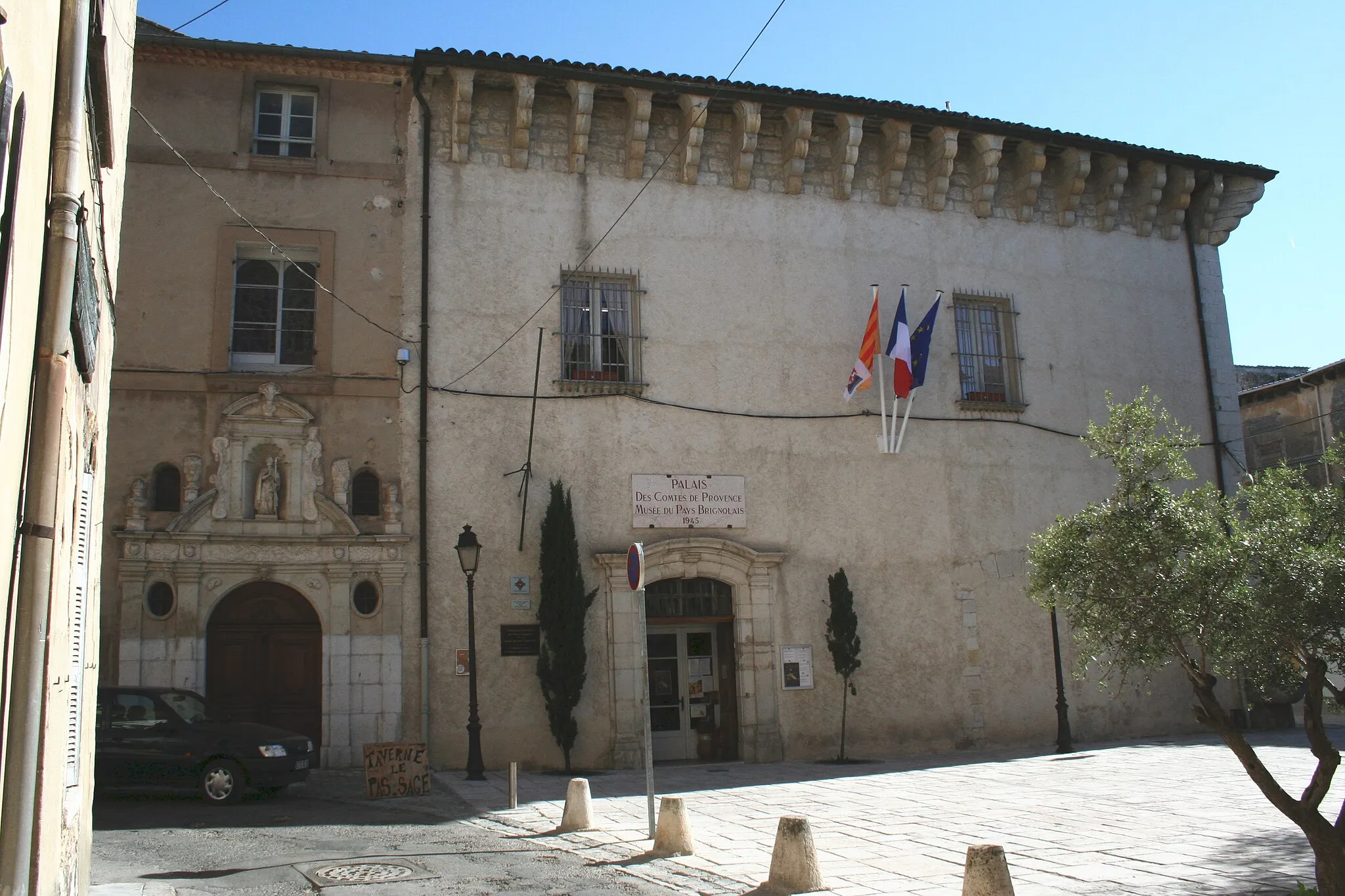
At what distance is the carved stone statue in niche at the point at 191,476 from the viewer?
13.7 meters

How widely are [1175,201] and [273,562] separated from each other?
16.0 m

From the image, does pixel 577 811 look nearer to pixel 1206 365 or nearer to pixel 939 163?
pixel 939 163

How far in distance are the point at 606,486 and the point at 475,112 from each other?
5613 mm

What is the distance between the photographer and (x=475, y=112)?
1570 cm

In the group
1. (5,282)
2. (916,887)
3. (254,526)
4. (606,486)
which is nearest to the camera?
(5,282)

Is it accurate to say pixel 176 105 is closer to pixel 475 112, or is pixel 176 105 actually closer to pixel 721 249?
pixel 475 112

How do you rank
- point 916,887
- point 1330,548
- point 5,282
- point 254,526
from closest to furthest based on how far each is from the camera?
point 5,282, point 1330,548, point 916,887, point 254,526

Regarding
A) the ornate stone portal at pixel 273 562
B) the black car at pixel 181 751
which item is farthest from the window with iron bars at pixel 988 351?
the black car at pixel 181 751

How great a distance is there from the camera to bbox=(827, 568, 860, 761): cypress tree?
15508mm

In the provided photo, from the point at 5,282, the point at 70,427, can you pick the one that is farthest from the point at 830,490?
the point at 5,282

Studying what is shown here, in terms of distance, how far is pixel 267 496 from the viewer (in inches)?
550

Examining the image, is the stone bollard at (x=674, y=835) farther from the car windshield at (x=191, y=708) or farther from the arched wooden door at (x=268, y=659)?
the arched wooden door at (x=268, y=659)

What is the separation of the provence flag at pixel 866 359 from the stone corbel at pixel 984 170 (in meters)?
3.18

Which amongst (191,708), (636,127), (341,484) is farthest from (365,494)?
(636,127)
